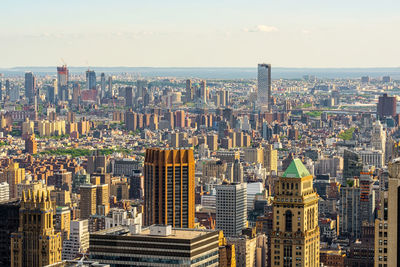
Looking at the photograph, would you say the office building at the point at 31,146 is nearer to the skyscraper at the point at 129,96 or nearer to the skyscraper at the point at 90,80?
the skyscraper at the point at 129,96

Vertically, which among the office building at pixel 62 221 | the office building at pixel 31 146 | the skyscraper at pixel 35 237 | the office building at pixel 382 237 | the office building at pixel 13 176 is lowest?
the office building at pixel 31 146

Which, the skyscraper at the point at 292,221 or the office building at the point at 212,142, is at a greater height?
the skyscraper at the point at 292,221

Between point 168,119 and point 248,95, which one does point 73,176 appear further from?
point 248,95

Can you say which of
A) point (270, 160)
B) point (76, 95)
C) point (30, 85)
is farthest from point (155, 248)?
point (30, 85)

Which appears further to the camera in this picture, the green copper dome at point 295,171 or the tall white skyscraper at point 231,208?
the tall white skyscraper at point 231,208

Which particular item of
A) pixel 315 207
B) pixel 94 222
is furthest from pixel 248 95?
pixel 315 207

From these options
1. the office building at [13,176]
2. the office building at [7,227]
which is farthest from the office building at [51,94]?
the office building at [7,227]

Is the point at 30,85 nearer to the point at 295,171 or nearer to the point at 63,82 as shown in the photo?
the point at 63,82
